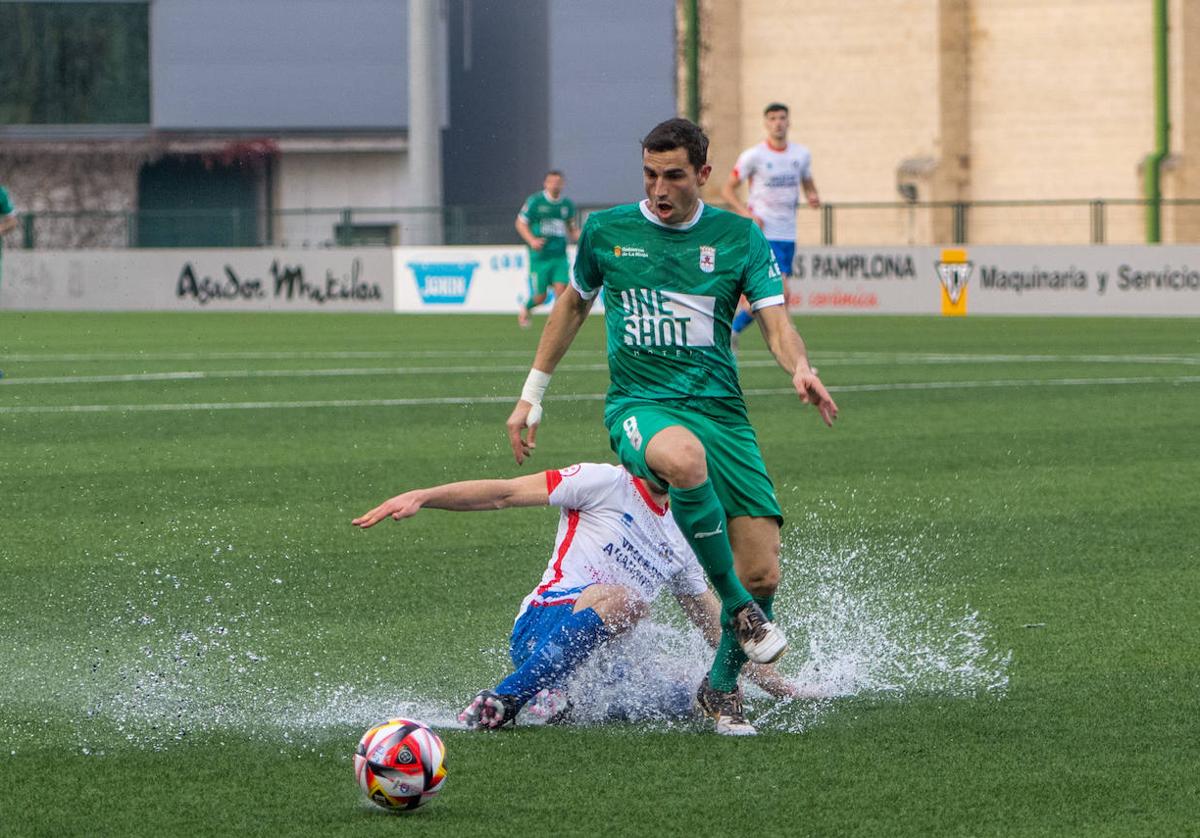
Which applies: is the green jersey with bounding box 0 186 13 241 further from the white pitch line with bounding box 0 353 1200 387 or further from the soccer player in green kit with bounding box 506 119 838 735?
the soccer player in green kit with bounding box 506 119 838 735

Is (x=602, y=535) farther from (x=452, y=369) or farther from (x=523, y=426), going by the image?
(x=452, y=369)

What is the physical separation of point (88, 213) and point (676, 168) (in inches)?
1674

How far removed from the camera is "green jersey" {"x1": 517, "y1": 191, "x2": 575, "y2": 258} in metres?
30.3

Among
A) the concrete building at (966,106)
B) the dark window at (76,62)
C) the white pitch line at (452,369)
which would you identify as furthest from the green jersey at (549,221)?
the dark window at (76,62)

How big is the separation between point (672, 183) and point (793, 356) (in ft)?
2.05

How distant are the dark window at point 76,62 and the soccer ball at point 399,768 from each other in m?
53.5

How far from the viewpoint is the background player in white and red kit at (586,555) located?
597 cm

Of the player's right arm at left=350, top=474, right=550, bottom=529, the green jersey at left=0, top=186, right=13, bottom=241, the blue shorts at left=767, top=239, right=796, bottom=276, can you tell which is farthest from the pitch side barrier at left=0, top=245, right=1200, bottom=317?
the player's right arm at left=350, top=474, right=550, bottom=529

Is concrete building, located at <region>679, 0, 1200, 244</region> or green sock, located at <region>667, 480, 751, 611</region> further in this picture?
concrete building, located at <region>679, 0, 1200, 244</region>

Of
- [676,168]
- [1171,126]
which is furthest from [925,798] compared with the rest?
[1171,126]

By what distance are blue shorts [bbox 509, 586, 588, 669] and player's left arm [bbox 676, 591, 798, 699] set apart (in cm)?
52

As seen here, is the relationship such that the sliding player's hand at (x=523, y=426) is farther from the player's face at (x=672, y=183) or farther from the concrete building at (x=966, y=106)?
the concrete building at (x=966, y=106)

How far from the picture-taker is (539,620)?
20.0ft

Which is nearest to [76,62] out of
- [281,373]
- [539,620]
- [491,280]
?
[491,280]
